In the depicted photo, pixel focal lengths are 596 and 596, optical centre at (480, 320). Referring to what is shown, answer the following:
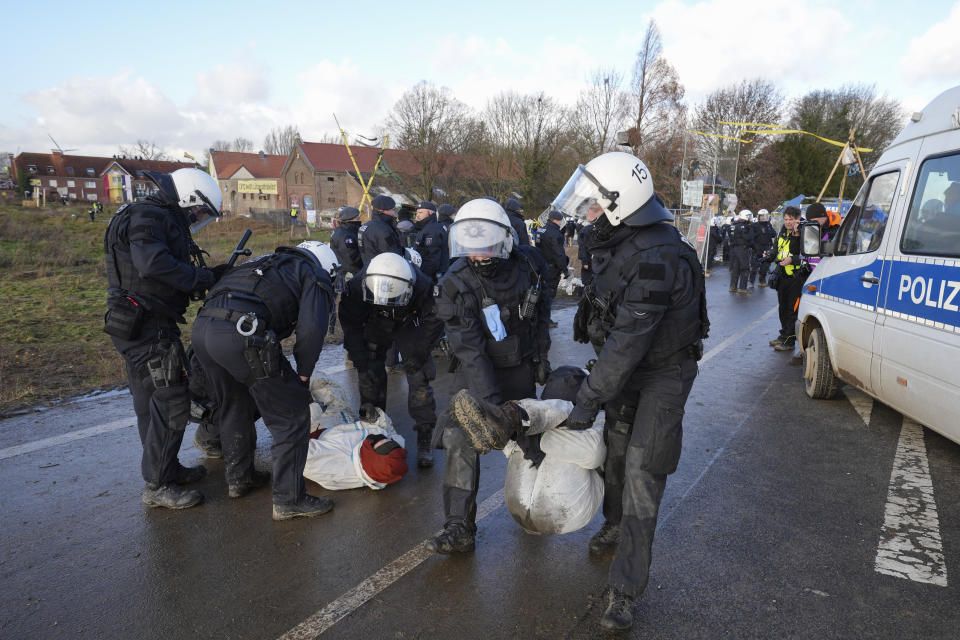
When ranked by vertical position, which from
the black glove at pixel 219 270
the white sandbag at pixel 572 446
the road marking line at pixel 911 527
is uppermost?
the black glove at pixel 219 270

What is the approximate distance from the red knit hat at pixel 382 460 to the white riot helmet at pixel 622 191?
210cm

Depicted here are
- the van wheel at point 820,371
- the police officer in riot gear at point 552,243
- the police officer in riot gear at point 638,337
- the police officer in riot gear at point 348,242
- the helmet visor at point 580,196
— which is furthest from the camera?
the police officer in riot gear at point 552,243

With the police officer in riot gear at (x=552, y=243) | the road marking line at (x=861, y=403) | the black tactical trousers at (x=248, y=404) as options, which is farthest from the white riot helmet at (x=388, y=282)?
the police officer in riot gear at (x=552, y=243)

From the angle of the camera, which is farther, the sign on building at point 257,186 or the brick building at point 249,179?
the brick building at point 249,179

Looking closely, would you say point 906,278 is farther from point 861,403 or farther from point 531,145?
point 531,145

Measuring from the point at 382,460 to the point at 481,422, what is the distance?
1.48 meters

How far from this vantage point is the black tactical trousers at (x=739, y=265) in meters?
14.5

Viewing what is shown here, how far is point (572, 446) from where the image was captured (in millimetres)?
2982

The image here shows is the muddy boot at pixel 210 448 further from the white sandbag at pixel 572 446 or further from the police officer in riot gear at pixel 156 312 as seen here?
the white sandbag at pixel 572 446

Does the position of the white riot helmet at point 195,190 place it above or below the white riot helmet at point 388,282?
above

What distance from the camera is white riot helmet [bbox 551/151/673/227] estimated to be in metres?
2.69

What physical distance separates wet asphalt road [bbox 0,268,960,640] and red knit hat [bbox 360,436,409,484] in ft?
0.41

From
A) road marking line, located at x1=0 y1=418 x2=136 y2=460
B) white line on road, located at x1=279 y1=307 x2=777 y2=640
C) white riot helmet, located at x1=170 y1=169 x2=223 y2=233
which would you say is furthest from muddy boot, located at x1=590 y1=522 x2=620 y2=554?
road marking line, located at x1=0 y1=418 x2=136 y2=460

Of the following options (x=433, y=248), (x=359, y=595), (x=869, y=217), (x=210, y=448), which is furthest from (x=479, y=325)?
(x=433, y=248)
